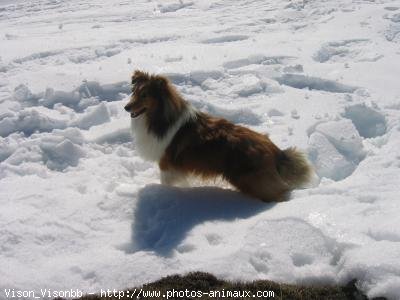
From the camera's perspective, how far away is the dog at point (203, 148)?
188 inches

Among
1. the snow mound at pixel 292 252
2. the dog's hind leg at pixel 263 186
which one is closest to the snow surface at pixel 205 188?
the snow mound at pixel 292 252

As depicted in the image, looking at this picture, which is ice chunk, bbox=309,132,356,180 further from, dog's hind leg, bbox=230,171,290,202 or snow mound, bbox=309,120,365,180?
dog's hind leg, bbox=230,171,290,202

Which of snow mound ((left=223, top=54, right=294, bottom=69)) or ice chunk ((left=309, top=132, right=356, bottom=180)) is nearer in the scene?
ice chunk ((left=309, top=132, right=356, bottom=180))

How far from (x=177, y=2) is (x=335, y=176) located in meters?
10.8

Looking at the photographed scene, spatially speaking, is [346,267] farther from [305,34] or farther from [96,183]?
[305,34]

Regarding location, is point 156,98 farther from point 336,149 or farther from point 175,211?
point 336,149

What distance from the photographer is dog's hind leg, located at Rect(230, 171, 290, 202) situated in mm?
4746

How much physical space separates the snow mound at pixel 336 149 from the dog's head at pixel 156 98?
1.99 m

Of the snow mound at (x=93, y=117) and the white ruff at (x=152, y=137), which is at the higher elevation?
the white ruff at (x=152, y=137)

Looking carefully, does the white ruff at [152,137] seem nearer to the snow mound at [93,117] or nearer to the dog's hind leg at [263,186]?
the dog's hind leg at [263,186]

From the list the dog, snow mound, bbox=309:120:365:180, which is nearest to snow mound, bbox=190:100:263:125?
snow mound, bbox=309:120:365:180

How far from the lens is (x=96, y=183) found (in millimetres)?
5062

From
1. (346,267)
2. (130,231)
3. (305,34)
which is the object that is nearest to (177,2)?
(305,34)

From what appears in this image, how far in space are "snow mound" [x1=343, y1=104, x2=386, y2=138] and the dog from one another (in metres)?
1.77
